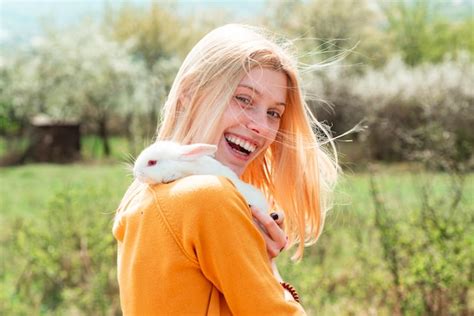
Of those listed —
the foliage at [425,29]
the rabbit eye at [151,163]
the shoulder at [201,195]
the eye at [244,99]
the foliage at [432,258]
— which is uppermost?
the eye at [244,99]

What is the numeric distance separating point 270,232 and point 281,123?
44 cm

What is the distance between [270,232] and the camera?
179 cm

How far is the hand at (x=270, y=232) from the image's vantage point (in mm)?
1784

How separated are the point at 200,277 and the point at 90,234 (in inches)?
132

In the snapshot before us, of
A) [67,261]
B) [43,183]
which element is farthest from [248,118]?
[43,183]

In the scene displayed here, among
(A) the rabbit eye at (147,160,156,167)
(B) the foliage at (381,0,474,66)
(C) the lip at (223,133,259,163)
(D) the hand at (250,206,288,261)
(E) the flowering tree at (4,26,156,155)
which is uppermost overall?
(A) the rabbit eye at (147,160,156,167)

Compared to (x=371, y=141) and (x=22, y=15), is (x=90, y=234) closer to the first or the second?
(x=371, y=141)

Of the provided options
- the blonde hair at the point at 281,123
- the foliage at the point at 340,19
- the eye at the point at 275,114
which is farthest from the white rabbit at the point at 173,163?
the foliage at the point at 340,19

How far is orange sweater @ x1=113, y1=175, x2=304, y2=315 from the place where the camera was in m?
1.60

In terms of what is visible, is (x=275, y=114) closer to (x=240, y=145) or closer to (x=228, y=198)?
(x=240, y=145)

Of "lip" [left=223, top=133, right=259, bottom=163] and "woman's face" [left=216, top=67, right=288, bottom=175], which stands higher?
"woman's face" [left=216, top=67, right=288, bottom=175]

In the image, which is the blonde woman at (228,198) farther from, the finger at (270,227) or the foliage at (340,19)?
the foliage at (340,19)

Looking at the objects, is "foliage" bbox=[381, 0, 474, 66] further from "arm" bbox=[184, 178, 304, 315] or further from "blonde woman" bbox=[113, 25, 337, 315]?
"arm" bbox=[184, 178, 304, 315]

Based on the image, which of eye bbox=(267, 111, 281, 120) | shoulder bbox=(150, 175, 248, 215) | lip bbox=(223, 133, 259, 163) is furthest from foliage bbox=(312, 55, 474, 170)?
shoulder bbox=(150, 175, 248, 215)
